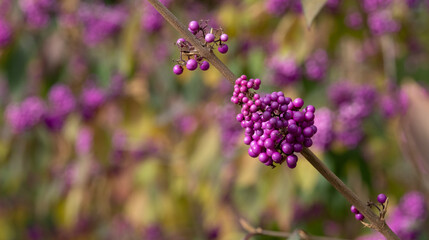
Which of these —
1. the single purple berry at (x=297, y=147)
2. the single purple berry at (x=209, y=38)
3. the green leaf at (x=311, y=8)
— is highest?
the single purple berry at (x=209, y=38)

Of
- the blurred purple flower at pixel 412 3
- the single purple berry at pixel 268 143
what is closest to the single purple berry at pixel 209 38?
the single purple berry at pixel 268 143

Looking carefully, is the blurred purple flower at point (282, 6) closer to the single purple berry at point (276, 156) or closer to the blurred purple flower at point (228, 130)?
the blurred purple flower at point (228, 130)

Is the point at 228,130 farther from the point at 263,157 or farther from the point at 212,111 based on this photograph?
the point at 263,157

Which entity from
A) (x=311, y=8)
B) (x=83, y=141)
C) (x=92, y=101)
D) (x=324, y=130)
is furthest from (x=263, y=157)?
(x=83, y=141)

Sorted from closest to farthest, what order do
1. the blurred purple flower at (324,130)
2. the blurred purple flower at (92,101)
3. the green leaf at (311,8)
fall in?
the green leaf at (311,8) → the blurred purple flower at (324,130) → the blurred purple flower at (92,101)

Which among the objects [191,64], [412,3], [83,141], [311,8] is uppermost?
[191,64]

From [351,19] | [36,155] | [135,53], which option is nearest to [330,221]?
[351,19]
